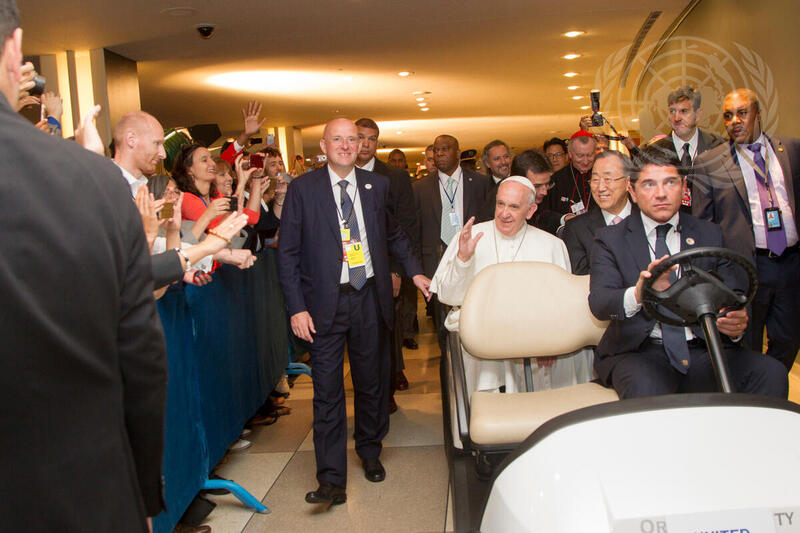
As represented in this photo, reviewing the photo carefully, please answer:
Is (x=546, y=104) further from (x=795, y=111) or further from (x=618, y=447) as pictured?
(x=618, y=447)

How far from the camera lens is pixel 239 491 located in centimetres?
321

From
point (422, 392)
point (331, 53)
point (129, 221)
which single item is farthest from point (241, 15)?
point (129, 221)

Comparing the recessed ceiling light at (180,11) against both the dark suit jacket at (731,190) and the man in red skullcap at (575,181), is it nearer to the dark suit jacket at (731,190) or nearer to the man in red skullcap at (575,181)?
the man in red skullcap at (575,181)

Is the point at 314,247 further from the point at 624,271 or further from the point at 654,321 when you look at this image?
the point at 654,321

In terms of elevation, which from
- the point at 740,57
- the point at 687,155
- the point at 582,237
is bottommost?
the point at 582,237

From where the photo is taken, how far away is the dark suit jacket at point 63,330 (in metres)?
1.01

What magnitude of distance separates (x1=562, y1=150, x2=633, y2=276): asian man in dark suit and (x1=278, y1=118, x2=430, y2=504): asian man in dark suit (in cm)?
88

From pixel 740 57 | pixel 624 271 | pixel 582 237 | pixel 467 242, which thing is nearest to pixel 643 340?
pixel 624 271

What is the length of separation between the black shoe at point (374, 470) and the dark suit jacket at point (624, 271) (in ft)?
4.30

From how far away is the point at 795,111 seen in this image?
528 centimetres

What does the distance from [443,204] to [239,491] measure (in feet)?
9.94

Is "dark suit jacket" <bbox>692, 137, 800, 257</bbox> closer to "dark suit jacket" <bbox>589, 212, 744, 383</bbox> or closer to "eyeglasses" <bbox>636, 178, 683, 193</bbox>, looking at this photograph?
"dark suit jacket" <bbox>589, 212, 744, 383</bbox>
